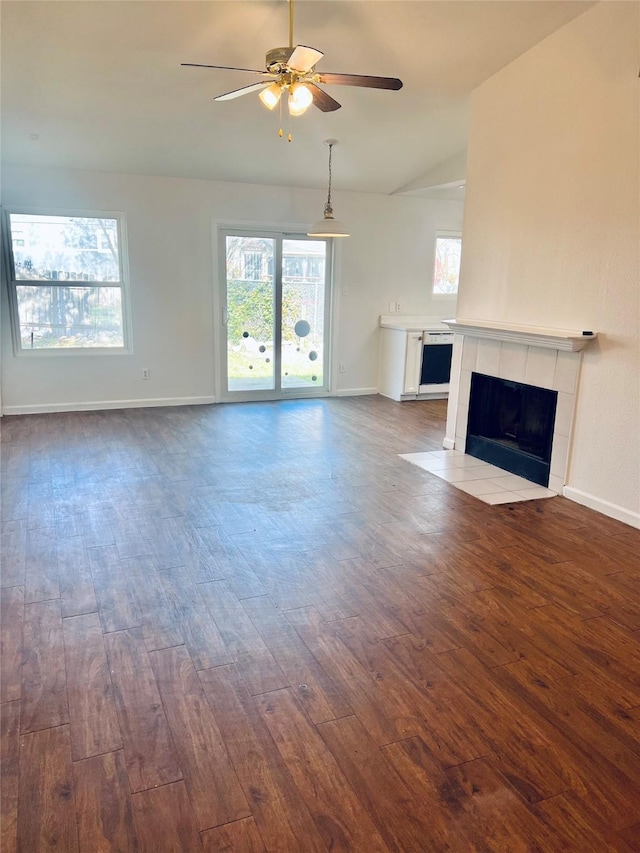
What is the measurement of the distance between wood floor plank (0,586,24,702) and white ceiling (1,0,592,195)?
328 centimetres

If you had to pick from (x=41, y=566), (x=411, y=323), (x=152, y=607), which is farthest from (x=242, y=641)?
(x=411, y=323)

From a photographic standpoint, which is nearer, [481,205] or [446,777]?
[446,777]

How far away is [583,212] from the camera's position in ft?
12.1

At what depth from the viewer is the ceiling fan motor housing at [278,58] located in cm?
Result: 287

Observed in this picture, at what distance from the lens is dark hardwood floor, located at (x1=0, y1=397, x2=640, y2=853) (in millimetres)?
1535

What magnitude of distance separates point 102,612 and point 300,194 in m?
5.55

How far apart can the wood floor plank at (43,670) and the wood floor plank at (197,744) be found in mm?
323

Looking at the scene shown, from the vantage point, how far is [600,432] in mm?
3711

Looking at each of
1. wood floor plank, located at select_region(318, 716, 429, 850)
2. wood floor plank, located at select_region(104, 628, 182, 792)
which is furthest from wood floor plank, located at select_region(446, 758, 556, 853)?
wood floor plank, located at select_region(104, 628, 182, 792)

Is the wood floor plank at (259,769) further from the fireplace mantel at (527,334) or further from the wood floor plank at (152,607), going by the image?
the fireplace mantel at (527,334)

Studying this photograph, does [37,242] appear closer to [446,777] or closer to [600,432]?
[600,432]

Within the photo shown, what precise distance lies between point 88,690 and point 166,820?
0.64m

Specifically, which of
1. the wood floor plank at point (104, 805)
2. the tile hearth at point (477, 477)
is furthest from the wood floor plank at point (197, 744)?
the tile hearth at point (477, 477)

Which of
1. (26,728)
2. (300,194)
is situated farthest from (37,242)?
(26,728)
